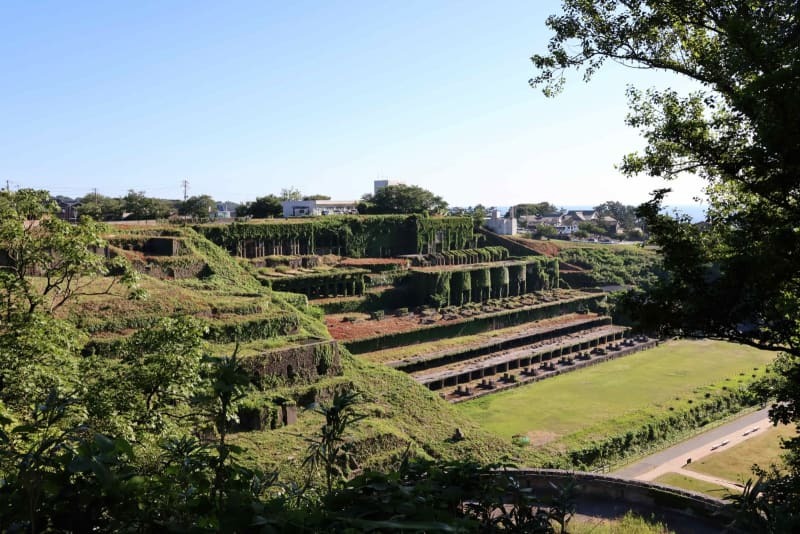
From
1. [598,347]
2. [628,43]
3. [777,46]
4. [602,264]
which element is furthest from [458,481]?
[602,264]

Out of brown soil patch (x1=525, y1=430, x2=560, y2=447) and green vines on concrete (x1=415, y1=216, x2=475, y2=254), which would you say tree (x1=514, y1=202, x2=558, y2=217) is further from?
brown soil patch (x1=525, y1=430, x2=560, y2=447)

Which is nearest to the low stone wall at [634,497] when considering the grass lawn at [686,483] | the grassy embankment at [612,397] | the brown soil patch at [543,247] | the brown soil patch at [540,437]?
the grass lawn at [686,483]

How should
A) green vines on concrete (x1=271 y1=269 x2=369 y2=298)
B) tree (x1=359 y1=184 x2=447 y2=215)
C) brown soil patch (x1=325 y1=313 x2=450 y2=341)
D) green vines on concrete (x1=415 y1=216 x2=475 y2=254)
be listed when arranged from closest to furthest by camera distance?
brown soil patch (x1=325 y1=313 x2=450 y2=341)
green vines on concrete (x1=271 y1=269 x2=369 y2=298)
green vines on concrete (x1=415 y1=216 x2=475 y2=254)
tree (x1=359 y1=184 x2=447 y2=215)

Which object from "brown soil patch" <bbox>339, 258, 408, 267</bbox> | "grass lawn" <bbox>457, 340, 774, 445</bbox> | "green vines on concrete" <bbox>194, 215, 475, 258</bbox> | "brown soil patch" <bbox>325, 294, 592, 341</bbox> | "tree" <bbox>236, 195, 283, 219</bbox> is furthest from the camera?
"tree" <bbox>236, 195, 283, 219</bbox>

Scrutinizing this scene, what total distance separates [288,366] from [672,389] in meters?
Answer: 20.2

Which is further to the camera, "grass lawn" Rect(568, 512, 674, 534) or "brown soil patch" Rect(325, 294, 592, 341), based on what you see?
"brown soil patch" Rect(325, 294, 592, 341)

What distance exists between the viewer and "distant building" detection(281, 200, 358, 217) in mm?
56847

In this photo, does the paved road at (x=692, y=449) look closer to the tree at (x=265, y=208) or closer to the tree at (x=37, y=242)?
the tree at (x=37, y=242)

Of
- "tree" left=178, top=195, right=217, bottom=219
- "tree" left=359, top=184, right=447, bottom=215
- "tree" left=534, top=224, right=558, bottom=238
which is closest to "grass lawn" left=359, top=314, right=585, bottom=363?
"tree" left=359, top=184, right=447, bottom=215

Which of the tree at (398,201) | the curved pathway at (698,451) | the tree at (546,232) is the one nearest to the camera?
the curved pathway at (698,451)

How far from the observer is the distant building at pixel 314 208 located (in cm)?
5685

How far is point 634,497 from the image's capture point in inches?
393

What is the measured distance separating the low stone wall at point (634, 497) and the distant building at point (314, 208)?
46.1 meters

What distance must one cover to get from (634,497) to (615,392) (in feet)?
68.9
